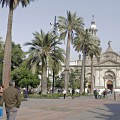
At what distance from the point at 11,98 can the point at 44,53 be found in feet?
93.9

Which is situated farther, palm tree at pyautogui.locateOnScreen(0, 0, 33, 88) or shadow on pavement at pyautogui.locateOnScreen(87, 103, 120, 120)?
palm tree at pyautogui.locateOnScreen(0, 0, 33, 88)

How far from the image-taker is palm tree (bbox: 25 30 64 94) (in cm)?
3819

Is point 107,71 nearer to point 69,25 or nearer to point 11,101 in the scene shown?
point 69,25

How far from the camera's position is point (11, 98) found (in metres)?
9.84

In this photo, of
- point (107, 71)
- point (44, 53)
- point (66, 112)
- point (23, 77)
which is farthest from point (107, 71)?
point (66, 112)

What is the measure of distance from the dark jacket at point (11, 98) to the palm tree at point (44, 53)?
91.2 ft

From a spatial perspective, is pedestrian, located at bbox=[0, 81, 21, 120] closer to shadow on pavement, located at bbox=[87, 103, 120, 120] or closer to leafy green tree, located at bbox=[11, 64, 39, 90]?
shadow on pavement, located at bbox=[87, 103, 120, 120]

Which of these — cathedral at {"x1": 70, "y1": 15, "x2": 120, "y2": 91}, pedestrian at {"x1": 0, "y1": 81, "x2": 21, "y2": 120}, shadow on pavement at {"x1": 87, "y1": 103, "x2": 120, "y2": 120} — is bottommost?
shadow on pavement at {"x1": 87, "y1": 103, "x2": 120, "y2": 120}

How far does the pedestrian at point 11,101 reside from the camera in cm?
973

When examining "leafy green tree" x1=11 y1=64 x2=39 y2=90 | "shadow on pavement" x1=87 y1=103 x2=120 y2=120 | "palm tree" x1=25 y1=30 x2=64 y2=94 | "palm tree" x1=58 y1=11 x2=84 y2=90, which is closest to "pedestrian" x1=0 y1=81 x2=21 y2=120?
"shadow on pavement" x1=87 y1=103 x2=120 y2=120

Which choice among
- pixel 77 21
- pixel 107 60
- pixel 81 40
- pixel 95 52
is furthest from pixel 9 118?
pixel 107 60

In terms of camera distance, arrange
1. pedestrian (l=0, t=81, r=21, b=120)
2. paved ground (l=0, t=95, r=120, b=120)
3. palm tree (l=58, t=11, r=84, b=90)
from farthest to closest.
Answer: palm tree (l=58, t=11, r=84, b=90) → paved ground (l=0, t=95, r=120, b=120) → pedestrian (l=0, t=81, r=21, b=120)

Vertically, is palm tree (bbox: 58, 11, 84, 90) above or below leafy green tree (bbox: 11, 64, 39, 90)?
above

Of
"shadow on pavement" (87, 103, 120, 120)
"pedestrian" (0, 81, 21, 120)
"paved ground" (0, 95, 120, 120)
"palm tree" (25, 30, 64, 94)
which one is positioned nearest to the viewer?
"pedestrian" (0, 81, 21, 120)
